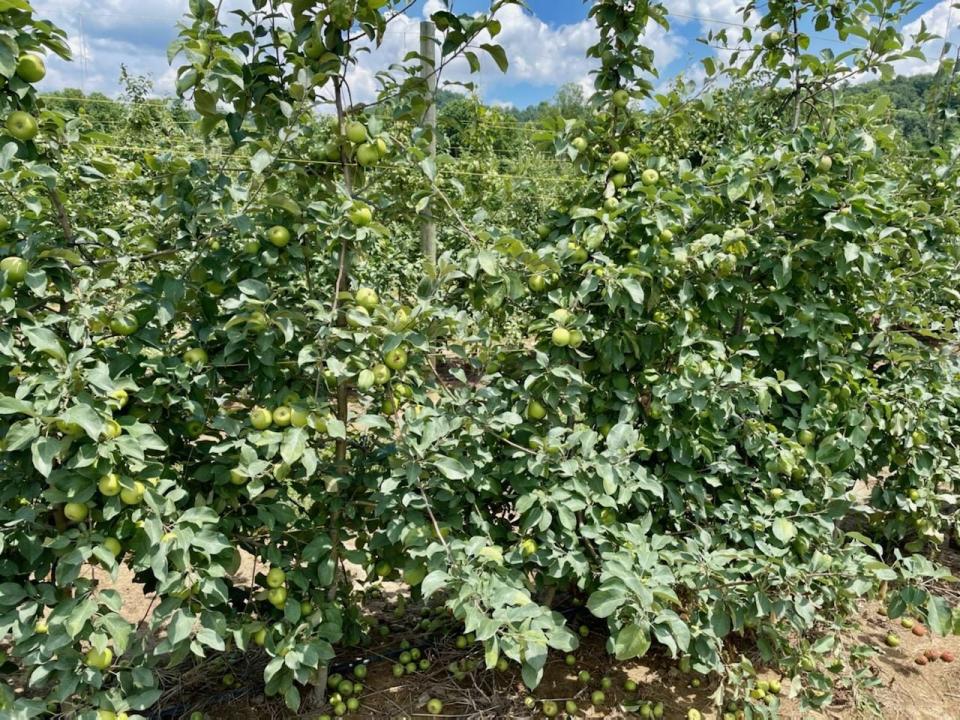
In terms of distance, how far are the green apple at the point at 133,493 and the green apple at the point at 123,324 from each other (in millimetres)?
379

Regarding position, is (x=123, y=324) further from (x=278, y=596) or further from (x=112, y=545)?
(x=278, y=596)

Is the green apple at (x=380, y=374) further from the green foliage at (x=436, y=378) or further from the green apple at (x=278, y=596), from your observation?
the green apple at (x=278, y=596)

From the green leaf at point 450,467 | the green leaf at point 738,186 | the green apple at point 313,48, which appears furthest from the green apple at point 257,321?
the green leaf at point 738,186

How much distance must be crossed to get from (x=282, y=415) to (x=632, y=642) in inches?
40.1

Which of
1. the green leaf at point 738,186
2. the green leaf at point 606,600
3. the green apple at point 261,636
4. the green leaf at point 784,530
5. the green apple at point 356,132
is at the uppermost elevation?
the green leaf at point 738,186

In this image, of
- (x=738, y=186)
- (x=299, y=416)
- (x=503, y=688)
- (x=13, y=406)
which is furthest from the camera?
(x=503, y=688)

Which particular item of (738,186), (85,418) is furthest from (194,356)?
(738,186)

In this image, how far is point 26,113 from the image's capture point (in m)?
1.58

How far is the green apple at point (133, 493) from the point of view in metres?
1.55

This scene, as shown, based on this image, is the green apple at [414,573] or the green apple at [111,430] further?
the green apple at [414,573]

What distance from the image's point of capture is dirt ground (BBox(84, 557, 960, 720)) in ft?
7.34

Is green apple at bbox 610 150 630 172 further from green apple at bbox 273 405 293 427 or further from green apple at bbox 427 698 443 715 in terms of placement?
green apple at bbox 427 698 443 715

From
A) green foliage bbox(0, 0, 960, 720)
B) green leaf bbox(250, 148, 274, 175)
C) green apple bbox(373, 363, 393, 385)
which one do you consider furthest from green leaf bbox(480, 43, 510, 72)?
green apple bbox(373, 363, 393, 385)

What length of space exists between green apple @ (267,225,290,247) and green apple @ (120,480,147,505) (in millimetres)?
677
